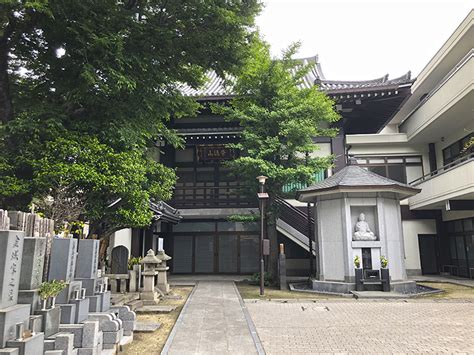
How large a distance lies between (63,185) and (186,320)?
15.0 feet

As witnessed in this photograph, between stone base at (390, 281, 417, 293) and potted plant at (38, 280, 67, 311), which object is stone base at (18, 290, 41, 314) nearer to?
potted plant at (38, 280, 67, 311)

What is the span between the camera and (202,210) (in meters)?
18.8

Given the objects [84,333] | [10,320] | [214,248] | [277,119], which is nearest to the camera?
[10,320]

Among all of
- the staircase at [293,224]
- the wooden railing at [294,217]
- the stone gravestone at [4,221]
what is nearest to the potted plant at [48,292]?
the stone gravestone at [4,221]

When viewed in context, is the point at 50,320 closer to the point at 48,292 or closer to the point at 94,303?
the point at 48,292

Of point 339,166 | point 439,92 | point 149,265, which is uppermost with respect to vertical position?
point 439,92

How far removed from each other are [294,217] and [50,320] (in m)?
13.8

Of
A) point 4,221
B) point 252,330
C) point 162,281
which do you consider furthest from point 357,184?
point 4,221

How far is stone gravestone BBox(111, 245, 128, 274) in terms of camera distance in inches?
472

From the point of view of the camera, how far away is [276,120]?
15.2 meters

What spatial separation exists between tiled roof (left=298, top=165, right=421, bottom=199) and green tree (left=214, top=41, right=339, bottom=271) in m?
1.02

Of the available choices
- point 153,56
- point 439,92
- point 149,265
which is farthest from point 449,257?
point 153,56

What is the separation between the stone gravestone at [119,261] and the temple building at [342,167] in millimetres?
4515

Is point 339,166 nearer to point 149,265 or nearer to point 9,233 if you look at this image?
point 149,265
